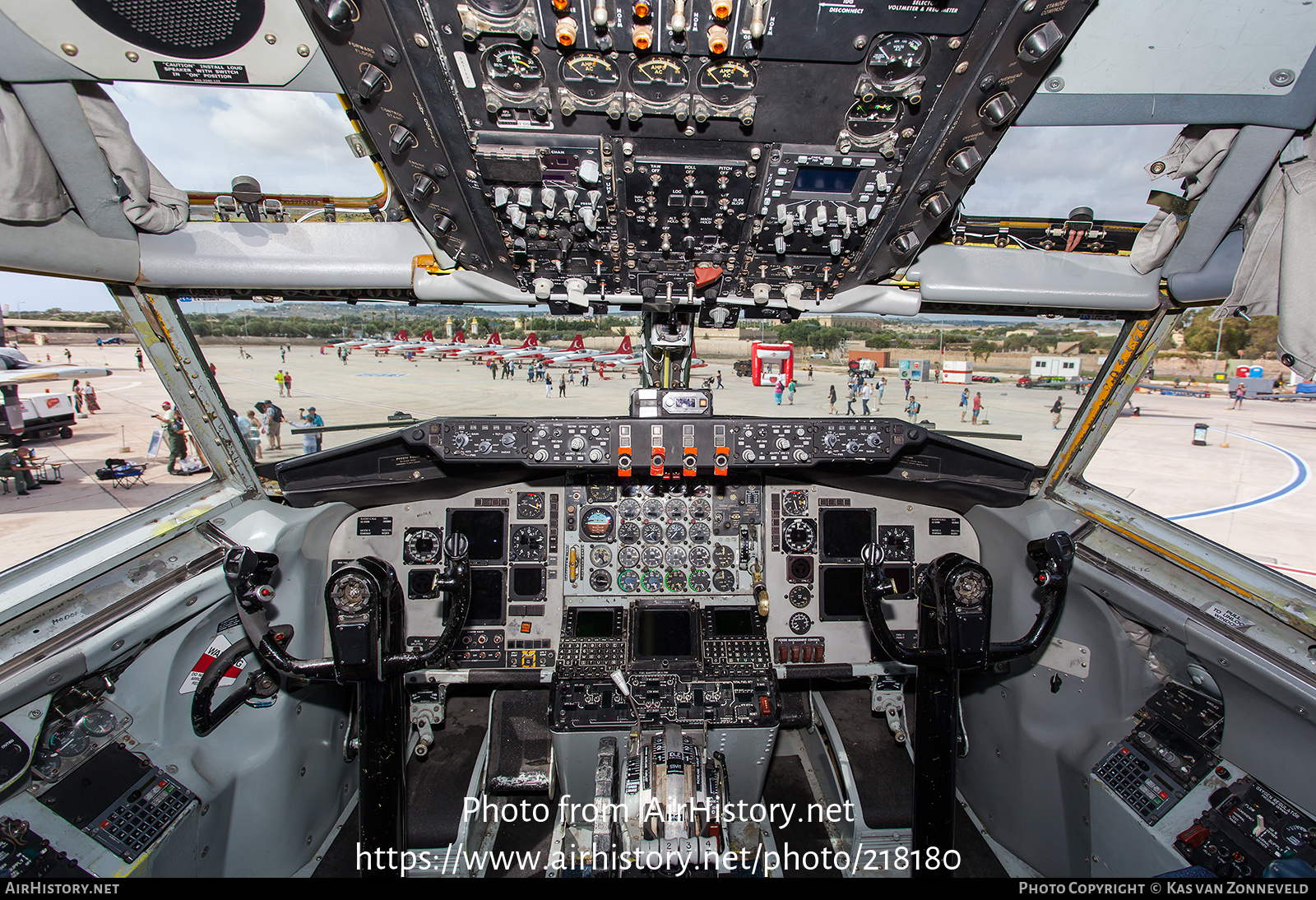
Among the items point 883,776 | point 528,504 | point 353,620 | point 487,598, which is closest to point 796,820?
point 883,776

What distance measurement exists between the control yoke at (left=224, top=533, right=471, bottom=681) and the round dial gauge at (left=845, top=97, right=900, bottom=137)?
2209mm

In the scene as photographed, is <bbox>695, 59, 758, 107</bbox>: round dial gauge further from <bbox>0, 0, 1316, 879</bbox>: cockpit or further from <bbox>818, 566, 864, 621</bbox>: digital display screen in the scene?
<bbox>818, 566, 864, 621</bbox>: digital display screen

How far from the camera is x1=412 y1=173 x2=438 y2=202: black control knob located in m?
1.91

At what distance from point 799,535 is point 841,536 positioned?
289 mm

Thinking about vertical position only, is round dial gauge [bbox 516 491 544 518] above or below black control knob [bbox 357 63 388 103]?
below

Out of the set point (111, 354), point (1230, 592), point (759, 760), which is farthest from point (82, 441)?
point (1230, 592)

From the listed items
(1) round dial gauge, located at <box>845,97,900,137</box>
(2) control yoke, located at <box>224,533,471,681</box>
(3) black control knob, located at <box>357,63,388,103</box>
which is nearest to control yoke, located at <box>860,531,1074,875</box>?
(1) round dial gauge, located at <box>845,97,900,137</box>

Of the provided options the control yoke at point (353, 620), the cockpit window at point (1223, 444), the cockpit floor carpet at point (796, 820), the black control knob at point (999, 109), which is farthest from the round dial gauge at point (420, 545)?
the cockpit window at point (1223, 444)

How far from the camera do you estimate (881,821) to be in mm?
3150

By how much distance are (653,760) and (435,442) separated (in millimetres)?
1894

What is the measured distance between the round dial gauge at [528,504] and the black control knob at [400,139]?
2215 millimetres

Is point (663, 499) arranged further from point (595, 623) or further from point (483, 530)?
point (483, 530)

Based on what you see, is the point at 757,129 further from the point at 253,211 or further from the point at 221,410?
the point at 221,410

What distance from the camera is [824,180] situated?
197 cm
